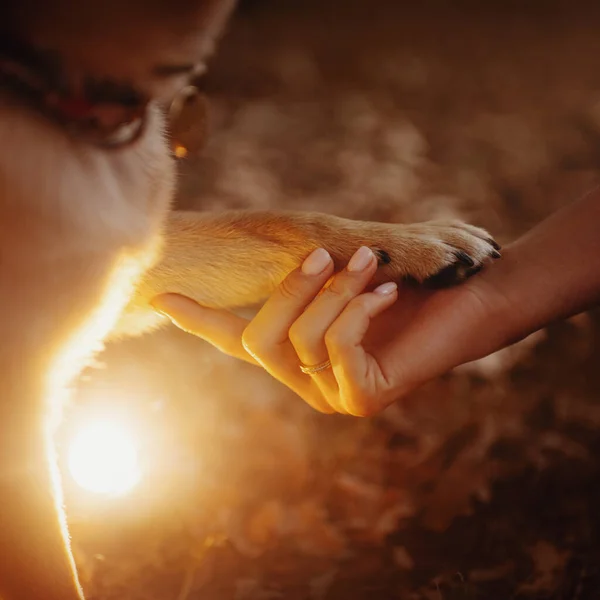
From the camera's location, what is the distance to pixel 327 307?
2.65 ft

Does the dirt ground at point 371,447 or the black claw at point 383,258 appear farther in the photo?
the dirt ground at point 371,447

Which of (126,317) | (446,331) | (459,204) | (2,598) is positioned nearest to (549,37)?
(459,204)

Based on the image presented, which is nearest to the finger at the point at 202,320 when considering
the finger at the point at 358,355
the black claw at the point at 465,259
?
the finger at the point at 358,355

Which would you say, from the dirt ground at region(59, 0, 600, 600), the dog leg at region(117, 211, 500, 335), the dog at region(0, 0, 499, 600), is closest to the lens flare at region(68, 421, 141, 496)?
the dirt ground at region(59, 0, 600, 600)

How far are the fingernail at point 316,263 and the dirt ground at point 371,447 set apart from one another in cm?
57

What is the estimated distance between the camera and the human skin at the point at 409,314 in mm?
819

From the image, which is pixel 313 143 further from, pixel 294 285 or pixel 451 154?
pixel 294 285

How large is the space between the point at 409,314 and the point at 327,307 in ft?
0.58

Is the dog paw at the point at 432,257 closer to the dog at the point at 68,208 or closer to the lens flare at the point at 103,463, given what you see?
the dog at the point at 68,208

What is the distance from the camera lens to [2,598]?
2.45 ft

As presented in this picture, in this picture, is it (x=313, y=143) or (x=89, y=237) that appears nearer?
(x=89, y=237)

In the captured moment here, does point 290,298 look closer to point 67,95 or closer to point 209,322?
point 209,322

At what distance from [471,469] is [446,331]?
536mm

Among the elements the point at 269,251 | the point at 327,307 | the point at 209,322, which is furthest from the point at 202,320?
the point at 327,307
